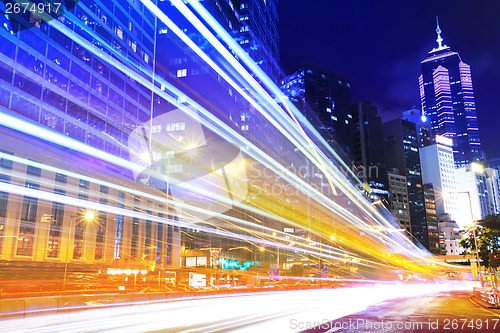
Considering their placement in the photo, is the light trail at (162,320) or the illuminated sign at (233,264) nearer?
the light trail at (162,320)

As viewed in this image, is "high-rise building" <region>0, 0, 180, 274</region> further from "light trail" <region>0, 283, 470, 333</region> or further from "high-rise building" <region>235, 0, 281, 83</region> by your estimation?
"high-rise building" <region>235, 0, 281, 83</region>

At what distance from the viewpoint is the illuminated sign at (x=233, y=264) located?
2936 inches

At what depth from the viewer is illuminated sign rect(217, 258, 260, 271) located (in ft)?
245

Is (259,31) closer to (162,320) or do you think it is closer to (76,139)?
(76,139)

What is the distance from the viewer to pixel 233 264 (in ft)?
251

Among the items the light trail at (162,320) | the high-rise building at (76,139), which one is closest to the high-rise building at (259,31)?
the high-rise building at (76,139)

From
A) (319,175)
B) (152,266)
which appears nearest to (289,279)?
(152,266)

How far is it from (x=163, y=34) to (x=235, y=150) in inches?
1439

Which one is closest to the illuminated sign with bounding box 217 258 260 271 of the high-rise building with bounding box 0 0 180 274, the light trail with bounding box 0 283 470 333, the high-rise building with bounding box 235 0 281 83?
the high-rise building with bounding box 0 0 180 274

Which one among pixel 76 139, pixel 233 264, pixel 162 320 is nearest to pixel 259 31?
pixel 233 264

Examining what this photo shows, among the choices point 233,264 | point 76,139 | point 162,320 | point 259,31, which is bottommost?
point 162,320

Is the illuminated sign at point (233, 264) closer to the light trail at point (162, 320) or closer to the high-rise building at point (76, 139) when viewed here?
the high-rise building at point (76, 139)

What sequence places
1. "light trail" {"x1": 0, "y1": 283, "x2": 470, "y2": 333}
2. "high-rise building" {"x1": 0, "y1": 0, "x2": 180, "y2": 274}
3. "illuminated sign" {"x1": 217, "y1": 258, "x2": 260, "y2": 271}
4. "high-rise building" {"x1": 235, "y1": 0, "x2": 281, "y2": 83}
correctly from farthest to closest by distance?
1. "high-rise building" {"x1": 235, "y1": 0, "x2": 281, "y2": 83}
2. "illuminated sign" {"x1": 217, "y1": 258, "x2": 260, "y2": 271}
3. "high-rise building" {"x1": 0, "y1": 0, "x2": 180, "y2": 274}
4. "light trail" {"x1": 0, "y1": 283, "x2": 470, "y2": 333}

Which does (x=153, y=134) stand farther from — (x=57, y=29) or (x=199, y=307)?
(x=199, y=307)
